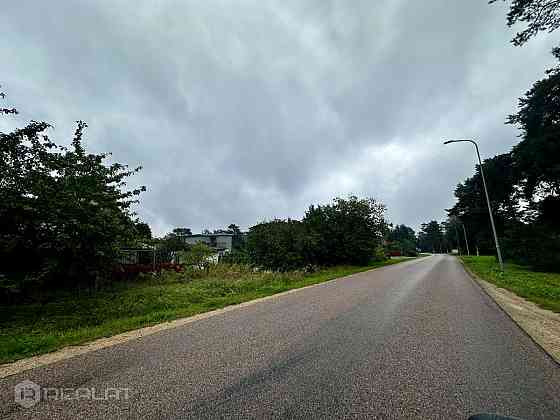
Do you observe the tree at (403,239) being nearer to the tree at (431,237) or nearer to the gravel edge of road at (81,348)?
the tree at (431,237)

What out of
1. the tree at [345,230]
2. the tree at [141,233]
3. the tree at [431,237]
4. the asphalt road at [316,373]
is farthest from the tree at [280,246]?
the tree at [431,237]

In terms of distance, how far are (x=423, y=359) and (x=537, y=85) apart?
97.3 ft

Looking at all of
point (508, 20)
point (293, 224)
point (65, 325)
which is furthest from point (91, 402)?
point (293, 224)

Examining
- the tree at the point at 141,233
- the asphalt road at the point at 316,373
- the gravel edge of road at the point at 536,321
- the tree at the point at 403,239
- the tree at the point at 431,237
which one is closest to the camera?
the asphalt road at the point at 316,373

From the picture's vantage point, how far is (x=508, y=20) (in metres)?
10.9

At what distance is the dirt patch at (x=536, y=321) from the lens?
404cm

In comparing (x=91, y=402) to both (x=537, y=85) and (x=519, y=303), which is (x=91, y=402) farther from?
(x=537, y=85)

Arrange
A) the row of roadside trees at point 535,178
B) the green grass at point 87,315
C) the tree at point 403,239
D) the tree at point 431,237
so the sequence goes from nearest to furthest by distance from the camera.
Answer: the green grass at point 87,315, the row of roadside trees at point 535,178, the tree at point 403,239, the tree at point 431,237

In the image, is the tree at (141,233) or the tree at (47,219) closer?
the tree at (47,219)

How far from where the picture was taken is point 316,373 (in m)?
3.11

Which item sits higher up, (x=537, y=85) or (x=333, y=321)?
(x=537, y=85)

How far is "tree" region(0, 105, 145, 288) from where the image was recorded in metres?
7.36

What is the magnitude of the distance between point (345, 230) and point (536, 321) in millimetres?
23334

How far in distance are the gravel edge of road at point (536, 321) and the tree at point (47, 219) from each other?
10467 mm
